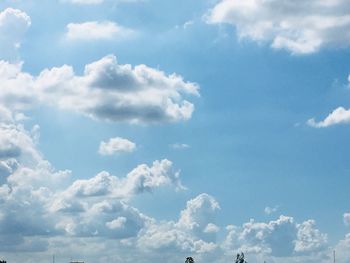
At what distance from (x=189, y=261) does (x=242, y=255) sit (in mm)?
49223

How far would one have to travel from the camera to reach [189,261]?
19988 centimetres

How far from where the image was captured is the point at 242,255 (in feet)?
595

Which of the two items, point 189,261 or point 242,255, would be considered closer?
point 242,255
